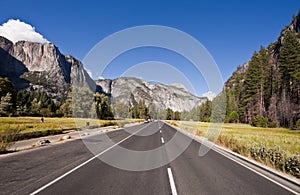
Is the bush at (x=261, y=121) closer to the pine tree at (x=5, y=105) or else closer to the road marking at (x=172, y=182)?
the road marking at (x=172, y=182)

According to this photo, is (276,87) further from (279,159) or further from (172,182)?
(172,182)

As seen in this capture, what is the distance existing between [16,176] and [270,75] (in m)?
76.1

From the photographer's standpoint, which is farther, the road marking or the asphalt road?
the asphalt road

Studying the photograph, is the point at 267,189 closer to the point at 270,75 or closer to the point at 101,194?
the point at 101,194

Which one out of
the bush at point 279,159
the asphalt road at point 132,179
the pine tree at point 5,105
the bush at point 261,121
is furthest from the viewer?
the pine tree at point 5,105

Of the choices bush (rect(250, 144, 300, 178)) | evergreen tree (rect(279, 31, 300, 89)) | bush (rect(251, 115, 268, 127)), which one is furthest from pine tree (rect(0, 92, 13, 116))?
evergreen tree (rect(279, 31, 300, 89))

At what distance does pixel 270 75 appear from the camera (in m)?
68.1

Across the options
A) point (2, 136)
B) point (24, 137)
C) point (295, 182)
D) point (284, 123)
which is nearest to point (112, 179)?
point (295, 182)

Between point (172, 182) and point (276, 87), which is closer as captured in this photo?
point (172, 182)

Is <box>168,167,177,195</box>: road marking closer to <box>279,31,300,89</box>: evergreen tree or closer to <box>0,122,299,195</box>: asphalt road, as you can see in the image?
<box>0,122,299,195</box>: asphalt road

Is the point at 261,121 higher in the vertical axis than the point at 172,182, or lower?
higher

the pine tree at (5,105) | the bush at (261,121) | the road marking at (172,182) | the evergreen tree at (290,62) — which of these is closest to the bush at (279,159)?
the road marking at (172,182)

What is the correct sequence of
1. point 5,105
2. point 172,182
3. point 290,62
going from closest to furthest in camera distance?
point 172,182, point 290,62, point 5,105

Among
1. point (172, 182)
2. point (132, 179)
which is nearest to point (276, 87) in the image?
point (172, 182)
